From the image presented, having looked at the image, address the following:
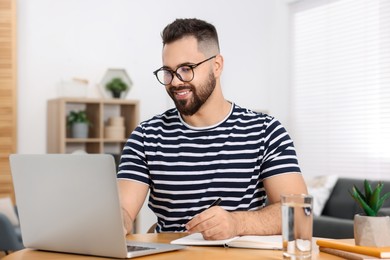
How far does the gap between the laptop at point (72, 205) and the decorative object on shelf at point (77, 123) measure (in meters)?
3.78

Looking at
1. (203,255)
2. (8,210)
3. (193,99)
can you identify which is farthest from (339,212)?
(203,255)

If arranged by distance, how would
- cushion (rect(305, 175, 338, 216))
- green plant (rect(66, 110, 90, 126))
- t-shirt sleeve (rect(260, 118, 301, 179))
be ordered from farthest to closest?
1. green plant (rect(66, 110, 90, 126))
2. cushion (rect(305, 175, 338, 216))
3. t-shirt sleeve (rect(260, 118, 301, 179))

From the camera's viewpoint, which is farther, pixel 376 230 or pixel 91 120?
pixel 91 120

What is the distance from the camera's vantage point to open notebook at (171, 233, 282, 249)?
1737 millimetres

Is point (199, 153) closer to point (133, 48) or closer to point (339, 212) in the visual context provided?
point (339, 212)

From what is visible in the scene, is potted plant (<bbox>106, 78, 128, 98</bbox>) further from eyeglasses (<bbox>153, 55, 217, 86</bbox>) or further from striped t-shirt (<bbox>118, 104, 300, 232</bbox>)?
eyeglasses (<bbox>153, 55, 217, 86</bbox>)

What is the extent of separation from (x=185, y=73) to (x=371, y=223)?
886 millimetres

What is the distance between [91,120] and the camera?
5.77 meters

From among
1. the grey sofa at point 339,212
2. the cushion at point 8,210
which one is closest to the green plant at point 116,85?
the cushion at point 8,210

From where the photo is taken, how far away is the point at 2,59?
544 centimetres

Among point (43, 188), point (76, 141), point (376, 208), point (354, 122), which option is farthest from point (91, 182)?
point (354, 122)

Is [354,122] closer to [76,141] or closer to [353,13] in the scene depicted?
[353,13]

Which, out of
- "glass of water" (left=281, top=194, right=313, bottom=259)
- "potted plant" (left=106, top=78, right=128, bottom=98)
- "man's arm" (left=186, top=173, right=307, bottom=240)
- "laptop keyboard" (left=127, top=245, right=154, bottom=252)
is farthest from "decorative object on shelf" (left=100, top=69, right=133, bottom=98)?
"glass of water" (left=281, top=194, right=313, bottom=259)

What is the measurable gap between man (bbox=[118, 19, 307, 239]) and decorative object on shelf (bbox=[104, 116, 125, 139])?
3.35 meters
